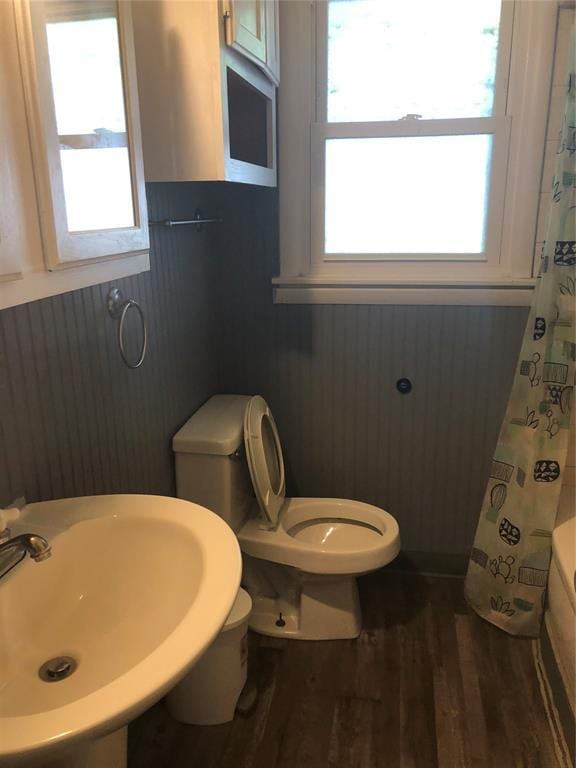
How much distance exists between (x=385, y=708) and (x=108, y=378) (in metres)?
1.25

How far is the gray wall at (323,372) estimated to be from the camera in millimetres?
1927

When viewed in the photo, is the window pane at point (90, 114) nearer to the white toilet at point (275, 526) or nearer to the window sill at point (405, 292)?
the white toilet at point (275, 526)

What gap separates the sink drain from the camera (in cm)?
101

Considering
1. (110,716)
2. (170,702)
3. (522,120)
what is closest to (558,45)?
(522,120)

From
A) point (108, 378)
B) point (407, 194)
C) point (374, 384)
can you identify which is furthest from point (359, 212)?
point (108, 378)

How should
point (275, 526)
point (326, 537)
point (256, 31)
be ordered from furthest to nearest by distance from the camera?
1. point (326, 537)
2. point (275, 526)
3. point (256, 31)

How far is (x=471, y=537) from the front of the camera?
2422 mm

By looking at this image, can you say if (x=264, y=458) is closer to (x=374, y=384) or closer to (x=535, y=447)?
(x=374, y=384)

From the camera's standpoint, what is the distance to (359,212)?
2.27 meters

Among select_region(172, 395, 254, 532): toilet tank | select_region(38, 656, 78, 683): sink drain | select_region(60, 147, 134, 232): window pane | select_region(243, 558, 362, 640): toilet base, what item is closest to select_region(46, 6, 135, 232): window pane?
select_region(60, 147, 134, 232): window pane

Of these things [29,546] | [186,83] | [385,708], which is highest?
[186,83]

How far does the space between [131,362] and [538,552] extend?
1438 mm

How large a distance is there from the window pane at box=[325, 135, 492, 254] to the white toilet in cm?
74

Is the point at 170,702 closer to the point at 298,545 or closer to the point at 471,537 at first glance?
the point at 298,545
